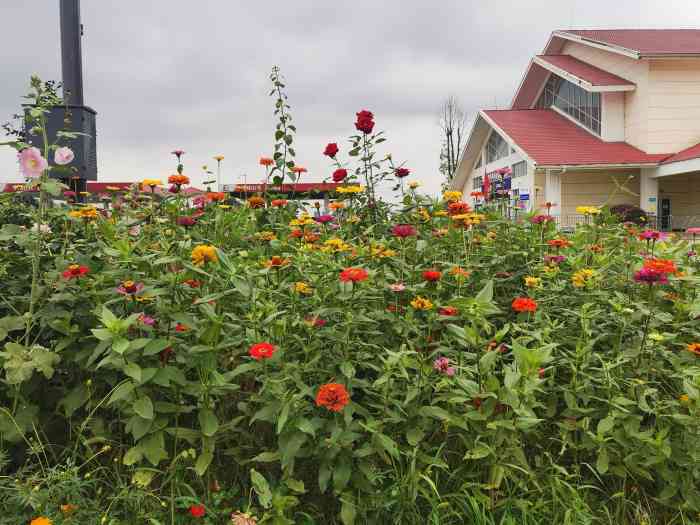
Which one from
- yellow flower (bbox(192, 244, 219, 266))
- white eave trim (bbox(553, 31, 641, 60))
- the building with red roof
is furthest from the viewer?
the building with red roof

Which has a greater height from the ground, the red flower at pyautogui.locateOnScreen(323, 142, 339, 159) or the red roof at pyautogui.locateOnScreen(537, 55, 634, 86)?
the red roof at pyautogui.locateOnScreen(537, 55, 634, 86)

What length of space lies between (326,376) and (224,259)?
0.56m

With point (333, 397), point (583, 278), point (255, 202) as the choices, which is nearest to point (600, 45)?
point (255, 202)

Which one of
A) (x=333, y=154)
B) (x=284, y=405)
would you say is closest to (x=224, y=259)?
(x=284, y=405)

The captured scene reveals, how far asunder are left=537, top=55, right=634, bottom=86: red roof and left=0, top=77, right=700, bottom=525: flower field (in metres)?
20.6

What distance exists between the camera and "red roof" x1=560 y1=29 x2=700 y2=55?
66.9ft

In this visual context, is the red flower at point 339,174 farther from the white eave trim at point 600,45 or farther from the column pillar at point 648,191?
the column pillar at point 648,191

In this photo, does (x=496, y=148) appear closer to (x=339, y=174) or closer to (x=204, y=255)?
(x=339, y=174)

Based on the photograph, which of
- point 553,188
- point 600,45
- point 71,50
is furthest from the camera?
point 600,45

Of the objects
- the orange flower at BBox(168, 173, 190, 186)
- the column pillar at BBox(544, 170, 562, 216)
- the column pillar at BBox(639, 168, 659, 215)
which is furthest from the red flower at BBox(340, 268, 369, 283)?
the column pillar at BBox(639, 168, 659, 215)

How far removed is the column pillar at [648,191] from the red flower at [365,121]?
19.6 meters

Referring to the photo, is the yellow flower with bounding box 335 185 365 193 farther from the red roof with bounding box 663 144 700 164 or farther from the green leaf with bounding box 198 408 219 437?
the red roof with bounding box 663 144 700 164

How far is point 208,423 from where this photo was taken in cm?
195

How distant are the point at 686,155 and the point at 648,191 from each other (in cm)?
208
